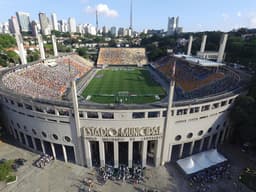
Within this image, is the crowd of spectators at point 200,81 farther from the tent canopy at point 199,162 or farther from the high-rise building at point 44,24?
the high-rise building at point 44,24

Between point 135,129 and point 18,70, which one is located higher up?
point 18,70

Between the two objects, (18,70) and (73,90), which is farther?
(18,70)

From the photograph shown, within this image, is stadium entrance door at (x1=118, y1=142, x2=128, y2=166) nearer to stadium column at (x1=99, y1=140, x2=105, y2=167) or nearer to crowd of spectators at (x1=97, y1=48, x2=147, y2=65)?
stadium column at (x1=99, y1=140, x2=105, y2=167)

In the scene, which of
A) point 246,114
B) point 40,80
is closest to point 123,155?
point 246,114

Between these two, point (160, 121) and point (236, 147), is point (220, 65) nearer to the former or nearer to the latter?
point (236, 147)

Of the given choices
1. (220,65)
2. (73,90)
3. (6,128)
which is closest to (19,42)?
(6,128)

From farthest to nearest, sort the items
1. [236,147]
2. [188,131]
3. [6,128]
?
[6,128]
[236,147]
[188,131]

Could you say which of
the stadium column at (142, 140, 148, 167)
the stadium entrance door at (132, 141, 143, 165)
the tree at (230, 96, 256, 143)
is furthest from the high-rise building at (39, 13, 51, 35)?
the tree at (230, 96, 256, 143)

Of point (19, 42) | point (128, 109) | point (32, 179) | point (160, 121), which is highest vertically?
point (19, 42)
